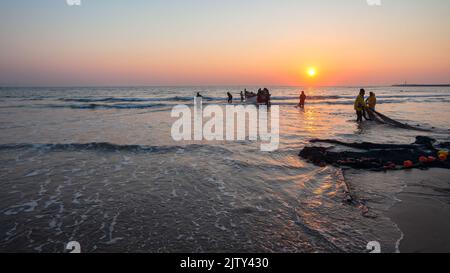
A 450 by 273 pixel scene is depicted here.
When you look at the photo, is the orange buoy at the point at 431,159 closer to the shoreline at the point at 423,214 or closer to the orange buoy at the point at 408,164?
the orange buoy at the point at 408,164

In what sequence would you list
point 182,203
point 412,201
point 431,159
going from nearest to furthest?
point 412,201
point 182,203
point 431,159

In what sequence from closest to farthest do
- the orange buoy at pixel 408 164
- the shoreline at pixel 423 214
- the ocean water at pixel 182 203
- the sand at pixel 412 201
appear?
the shoreline at pixel 423 214 < the sand at pixel 412 201 < the ocean water at pixel 182 203 < the orange buoy at pixel 408 164

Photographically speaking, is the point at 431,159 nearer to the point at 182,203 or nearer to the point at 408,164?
the point at 408,164

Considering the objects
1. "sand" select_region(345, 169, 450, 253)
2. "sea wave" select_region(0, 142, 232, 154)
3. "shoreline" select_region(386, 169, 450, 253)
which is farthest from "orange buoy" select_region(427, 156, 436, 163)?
"sea wave" select_region(0, 142, 232, 154)

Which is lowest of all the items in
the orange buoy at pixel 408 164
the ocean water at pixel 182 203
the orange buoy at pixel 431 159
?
the ocean water at pixel 182 203

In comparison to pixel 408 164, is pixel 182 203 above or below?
below

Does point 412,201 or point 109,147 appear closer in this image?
point 412,201

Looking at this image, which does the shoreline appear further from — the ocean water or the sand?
the ocean water

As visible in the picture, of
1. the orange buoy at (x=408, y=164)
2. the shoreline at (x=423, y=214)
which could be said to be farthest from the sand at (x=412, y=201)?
the orange buoy at (x=408, y=164)

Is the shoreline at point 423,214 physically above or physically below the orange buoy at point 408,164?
below

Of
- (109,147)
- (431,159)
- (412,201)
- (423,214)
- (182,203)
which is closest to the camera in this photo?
(423,214)

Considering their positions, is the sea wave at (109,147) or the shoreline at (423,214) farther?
the sea wave at (109,147)

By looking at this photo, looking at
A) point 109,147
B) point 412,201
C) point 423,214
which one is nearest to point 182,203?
→ point 423,214
